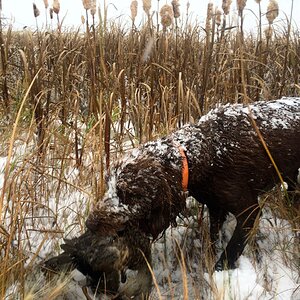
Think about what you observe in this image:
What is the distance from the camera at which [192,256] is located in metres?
2.43

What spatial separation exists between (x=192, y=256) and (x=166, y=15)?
213cm

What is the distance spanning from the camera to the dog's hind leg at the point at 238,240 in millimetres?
2231

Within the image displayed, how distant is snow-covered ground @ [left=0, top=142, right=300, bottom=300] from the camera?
203cm

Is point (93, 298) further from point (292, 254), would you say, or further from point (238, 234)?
point (292, 254)

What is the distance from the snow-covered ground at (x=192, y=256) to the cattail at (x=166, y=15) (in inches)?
66.8

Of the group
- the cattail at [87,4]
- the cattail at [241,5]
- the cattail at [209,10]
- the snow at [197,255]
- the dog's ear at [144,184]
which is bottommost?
the snow at [197,255]

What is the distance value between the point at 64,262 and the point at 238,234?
3.10ft

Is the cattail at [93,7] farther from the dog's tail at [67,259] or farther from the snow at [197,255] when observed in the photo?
the dog's tail at [67,259]

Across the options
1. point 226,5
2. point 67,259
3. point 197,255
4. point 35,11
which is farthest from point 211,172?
point 35,11

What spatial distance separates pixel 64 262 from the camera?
1861 mm

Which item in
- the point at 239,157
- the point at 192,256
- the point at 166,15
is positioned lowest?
the point at 192,256

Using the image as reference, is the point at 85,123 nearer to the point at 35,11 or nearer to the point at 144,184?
the point at 35,11

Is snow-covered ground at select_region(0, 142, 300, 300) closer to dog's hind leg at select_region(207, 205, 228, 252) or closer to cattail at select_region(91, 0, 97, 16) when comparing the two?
dog's hind leg at select_region(207, 205, 228, 252)

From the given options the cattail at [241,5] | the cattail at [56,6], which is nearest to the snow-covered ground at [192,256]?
the cattail at [241,5]
